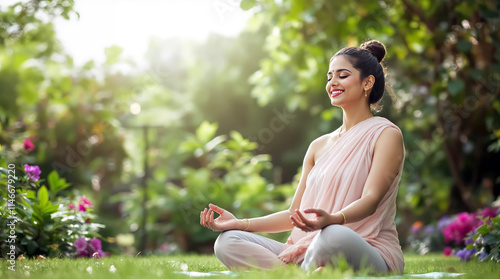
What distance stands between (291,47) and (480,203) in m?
3.47

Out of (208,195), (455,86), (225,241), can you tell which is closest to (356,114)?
(225,241)

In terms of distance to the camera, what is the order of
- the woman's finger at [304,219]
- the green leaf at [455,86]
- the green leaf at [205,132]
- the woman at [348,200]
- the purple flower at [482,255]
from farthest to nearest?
the green leaf at [205,132] → the green leaf at [455,86] → the purple flower at [482,255] → the woman at [348,200] → the woman's finger at [304,219]

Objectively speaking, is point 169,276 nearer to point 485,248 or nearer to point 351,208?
point 351,208

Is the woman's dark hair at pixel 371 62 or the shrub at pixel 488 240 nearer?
the woman's dark hair at pixel 371 62

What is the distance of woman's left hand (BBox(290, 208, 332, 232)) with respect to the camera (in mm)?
2477

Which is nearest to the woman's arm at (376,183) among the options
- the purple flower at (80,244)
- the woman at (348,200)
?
the woman at (348,200)

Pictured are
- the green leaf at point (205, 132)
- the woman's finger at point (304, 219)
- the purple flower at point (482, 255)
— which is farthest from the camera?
the green leaf at point (205, 132)

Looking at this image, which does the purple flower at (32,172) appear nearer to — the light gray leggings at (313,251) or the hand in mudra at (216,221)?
the hand in mudra at (216,221)

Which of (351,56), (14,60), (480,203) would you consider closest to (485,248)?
(351,56)

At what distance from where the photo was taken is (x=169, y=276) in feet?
7.63

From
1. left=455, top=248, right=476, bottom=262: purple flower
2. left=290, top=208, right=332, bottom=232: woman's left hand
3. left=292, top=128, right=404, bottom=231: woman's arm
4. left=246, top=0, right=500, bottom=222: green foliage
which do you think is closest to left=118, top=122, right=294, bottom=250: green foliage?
left=246, top=0, right=500, bottom=222: green foliage

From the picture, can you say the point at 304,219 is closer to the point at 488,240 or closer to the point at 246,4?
the point at 488,240

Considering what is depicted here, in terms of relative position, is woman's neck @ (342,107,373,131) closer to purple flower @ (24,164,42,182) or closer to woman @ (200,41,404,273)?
woman @ (200,41,404,273)

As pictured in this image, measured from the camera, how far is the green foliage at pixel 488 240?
144 inches
